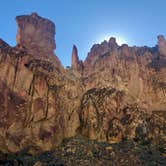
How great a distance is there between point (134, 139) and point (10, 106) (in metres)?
27.2

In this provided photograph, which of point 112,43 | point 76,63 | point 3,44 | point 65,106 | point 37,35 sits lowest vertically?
point 65,106

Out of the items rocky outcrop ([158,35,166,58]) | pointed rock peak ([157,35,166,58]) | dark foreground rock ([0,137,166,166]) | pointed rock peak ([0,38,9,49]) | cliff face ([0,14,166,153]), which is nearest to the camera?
dark foreground rock ([0,137,166,166])

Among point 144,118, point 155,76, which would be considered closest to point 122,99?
point 144,118

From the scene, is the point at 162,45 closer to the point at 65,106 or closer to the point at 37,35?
the point at 37,35

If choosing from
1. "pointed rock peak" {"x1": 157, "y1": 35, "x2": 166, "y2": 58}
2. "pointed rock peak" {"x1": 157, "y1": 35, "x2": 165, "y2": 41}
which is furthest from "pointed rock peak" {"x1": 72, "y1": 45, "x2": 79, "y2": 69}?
"pointed rock peak" {"x1": 157, "y1": 35, "x2": 165, "y2": 41}

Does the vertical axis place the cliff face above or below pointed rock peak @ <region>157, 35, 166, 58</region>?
below

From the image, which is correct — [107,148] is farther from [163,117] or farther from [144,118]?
[163,117]

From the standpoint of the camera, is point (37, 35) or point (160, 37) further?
point (160, 37)

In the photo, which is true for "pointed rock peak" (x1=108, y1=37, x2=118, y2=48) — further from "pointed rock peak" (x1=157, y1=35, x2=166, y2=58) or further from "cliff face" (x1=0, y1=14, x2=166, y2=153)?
"cliff face" (x1=0, y1=14, x2=166, y2=153)

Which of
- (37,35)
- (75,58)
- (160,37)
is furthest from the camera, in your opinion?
(160,37)

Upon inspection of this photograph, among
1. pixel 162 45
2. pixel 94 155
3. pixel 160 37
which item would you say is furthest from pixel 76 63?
pixel 94 155

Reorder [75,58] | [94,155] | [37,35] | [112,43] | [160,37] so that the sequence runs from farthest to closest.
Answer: [160,37], [112,43], [75,58], [37,35], [94,155]

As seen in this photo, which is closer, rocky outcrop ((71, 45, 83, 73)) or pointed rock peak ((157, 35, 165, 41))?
rocky outcrop ((71, 45, 83, 73))

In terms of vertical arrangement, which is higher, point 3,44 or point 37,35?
point 37,35
